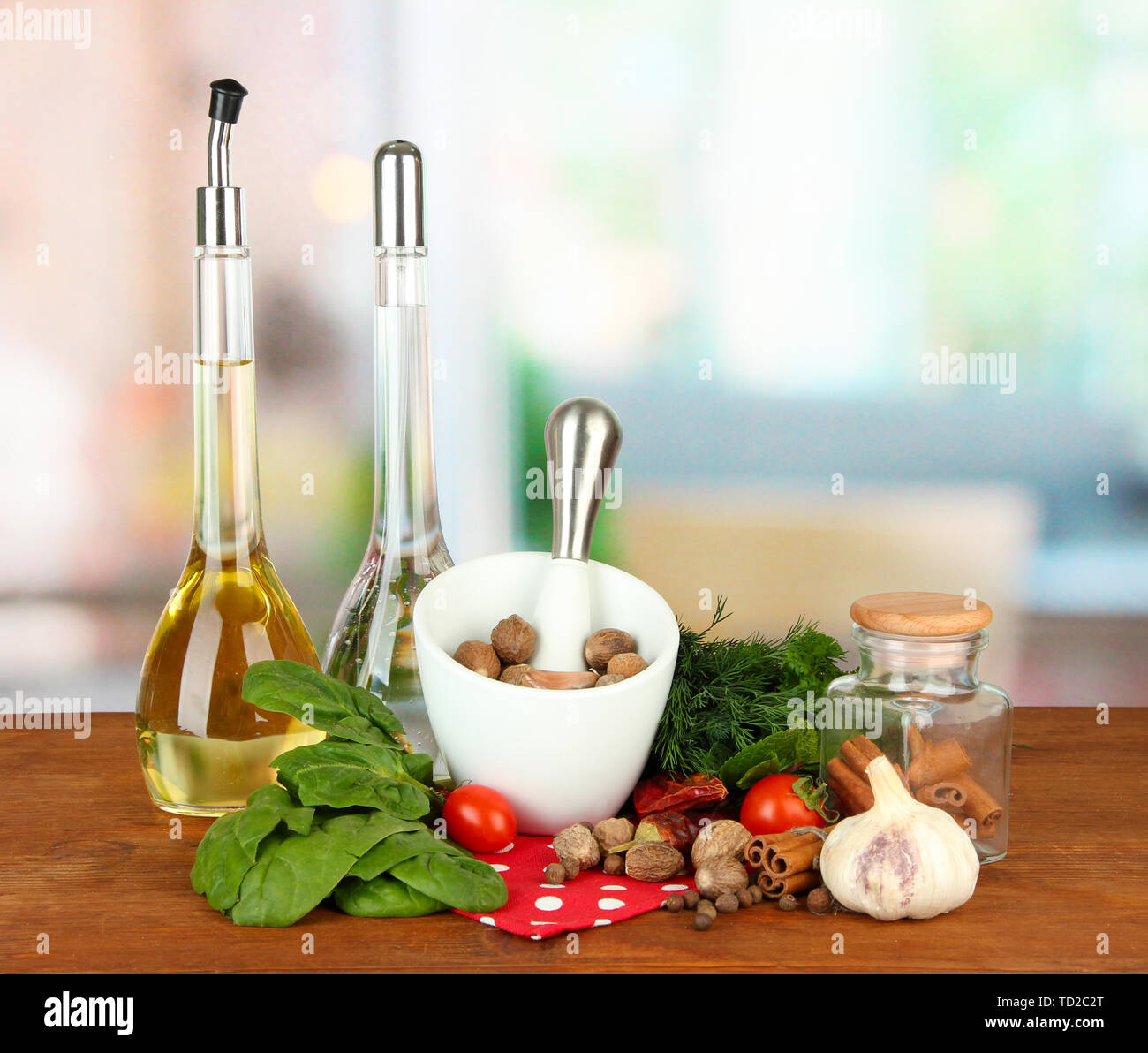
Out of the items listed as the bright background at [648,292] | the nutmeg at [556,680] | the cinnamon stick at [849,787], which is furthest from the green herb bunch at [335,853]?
the bright background at [648,292]

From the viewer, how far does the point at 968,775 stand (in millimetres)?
699

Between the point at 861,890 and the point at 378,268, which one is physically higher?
the point at 378,268

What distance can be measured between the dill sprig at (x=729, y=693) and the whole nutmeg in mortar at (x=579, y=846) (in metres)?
0.11

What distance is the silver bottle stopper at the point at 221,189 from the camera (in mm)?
753

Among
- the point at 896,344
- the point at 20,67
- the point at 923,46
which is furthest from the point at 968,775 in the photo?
the point at 20,67

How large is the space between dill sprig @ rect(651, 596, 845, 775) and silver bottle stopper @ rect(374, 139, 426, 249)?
341mm

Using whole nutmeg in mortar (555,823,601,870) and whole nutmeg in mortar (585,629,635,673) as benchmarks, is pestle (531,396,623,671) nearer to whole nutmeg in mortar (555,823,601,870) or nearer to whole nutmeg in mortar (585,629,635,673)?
whole nutmeg in mortar (585,629,635,673)

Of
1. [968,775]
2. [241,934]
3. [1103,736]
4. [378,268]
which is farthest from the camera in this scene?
[1103,736]

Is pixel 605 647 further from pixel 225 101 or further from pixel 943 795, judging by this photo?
pixel 225 101

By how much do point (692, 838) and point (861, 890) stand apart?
126mm

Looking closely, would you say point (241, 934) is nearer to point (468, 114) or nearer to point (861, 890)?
point (861, 890)

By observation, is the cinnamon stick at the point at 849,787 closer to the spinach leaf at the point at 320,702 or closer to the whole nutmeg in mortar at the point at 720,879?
the whole nutmeg in mortar at the point at 720,879

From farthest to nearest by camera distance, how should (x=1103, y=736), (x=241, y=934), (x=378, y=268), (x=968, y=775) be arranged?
1. (x=1103, y=736)
2. (x=378, y=268)
3. (x=968, y=775)
4. (x=241, y=934)

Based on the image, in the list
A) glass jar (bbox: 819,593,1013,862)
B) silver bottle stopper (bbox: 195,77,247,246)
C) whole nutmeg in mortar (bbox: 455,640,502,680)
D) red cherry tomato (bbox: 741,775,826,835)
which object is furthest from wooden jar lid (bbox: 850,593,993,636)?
silver bottle stopper (bbox: 195,77,247,246)
